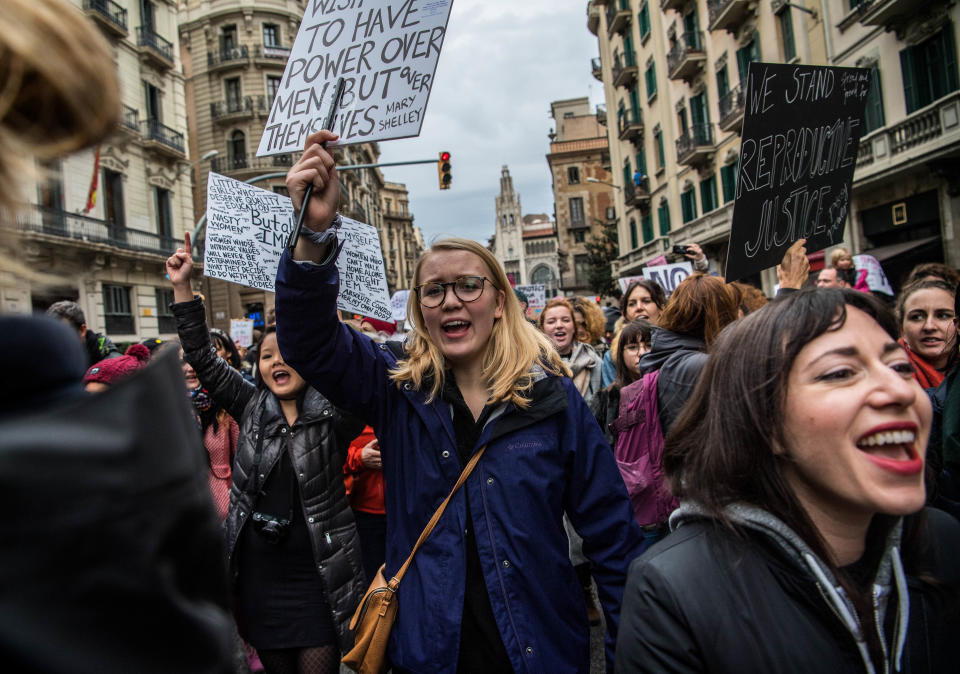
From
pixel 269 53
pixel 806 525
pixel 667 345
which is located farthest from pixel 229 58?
pixel 806 525

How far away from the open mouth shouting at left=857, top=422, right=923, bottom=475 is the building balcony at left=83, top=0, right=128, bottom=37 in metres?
25.9

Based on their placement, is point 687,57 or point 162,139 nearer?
point 687,57

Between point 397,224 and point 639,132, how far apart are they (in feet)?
201

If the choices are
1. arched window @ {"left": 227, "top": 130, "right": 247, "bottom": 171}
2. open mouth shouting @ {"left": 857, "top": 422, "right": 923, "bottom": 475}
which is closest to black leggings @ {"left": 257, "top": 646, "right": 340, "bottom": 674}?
open mouth shouting @ {"left": 857, "top": 422, "right": 923, "bottom": 475}

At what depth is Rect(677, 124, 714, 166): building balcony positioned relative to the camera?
77.5 ft

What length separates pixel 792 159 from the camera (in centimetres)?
352

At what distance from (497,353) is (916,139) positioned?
1465cm

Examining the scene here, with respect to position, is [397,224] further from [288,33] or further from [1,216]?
[1,216]

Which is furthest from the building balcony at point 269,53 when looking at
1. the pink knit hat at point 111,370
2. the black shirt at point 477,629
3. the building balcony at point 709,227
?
the black shirt at point 477,629

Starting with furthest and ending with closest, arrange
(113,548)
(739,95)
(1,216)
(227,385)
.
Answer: (739,95)
(227,385)
(1,216)
(113,548)

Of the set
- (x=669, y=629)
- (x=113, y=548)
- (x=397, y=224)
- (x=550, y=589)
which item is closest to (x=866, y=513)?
(x=669, y=629)

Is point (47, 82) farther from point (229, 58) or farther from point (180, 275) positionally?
point (229, 58)

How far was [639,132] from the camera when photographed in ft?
105

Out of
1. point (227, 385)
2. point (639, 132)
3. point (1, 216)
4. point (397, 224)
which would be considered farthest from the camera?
point (397, 224)
